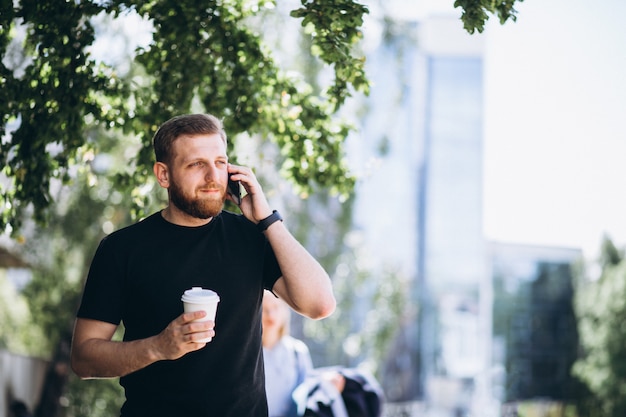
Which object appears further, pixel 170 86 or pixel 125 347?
pixel 170 86

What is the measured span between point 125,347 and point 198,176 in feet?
1.82

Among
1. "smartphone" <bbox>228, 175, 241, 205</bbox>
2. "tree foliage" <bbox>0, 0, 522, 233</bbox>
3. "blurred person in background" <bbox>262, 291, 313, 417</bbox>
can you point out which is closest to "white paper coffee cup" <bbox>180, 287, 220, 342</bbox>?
"smartphone" <bbox>228, 175, 241, 205</bbox>

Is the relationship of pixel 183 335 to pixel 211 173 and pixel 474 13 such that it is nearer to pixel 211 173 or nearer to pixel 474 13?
pixel 211 173

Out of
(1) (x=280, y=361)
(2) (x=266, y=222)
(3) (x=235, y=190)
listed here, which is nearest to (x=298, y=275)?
(2) (x=266, y=222)

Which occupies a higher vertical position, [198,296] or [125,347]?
[198,296]

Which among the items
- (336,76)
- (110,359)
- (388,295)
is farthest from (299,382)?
(388,295)

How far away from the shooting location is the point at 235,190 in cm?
261

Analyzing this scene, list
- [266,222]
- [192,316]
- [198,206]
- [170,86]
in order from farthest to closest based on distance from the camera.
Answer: [170,86] → [266,222] → [198,206] → [192,316]

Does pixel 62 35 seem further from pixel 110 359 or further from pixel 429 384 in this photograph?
pixel 429 384

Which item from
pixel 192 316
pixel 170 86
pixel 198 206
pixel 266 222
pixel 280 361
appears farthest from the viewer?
pixel 280 361

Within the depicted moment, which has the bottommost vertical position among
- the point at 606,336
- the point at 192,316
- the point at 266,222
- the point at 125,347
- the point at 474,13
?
the point at 606,336

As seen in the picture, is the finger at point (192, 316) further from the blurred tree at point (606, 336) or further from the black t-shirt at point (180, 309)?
the blurred tree at point (606, 336)

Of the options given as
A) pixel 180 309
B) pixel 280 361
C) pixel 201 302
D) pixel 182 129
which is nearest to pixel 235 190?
pixel 182 129

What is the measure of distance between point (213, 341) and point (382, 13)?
1124 cm
